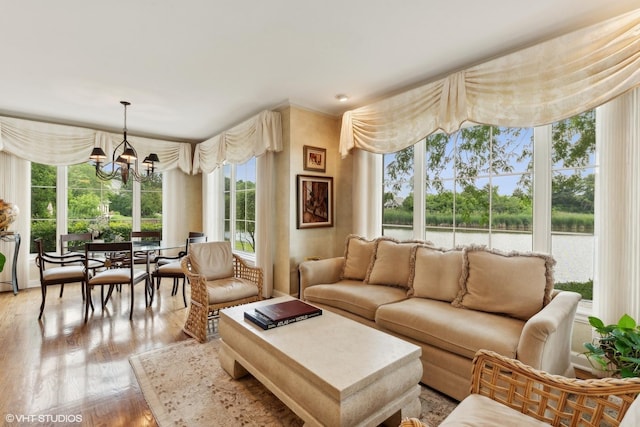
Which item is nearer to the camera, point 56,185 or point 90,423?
point 90,423

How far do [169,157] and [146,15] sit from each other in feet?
12.3

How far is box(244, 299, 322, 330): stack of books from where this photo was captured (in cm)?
197

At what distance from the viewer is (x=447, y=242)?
10.3ft

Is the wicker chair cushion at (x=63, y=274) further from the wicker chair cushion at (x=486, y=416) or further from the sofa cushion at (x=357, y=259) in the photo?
the wicker chair cushion at (x=486, y=416)

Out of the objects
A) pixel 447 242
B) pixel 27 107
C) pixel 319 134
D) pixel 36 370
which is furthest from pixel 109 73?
pixel 447 242

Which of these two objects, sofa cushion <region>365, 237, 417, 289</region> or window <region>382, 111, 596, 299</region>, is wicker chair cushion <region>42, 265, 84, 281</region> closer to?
sofa cushion <region>365, 237, 417, 289</region>

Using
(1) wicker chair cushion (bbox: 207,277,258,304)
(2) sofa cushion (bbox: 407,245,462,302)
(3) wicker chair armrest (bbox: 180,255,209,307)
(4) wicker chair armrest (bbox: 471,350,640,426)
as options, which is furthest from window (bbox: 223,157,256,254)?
(4) wicker chair armrest (bbox: 471,350,640,426)

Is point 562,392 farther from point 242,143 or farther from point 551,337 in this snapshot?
point 242,143

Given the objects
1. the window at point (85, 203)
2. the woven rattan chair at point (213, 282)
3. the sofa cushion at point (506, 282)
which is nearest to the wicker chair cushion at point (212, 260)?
the woven rattan chair at point (213, 282)

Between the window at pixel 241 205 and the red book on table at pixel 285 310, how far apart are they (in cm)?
268

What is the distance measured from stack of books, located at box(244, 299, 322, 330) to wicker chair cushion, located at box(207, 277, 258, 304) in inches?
32.6

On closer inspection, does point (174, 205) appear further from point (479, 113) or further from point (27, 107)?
point (479, 113)

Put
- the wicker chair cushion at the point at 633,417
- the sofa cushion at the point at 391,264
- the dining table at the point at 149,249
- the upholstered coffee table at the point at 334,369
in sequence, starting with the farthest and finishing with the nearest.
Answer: the dining table at the point at 149,249
the sofa cushion at the point at 391,264
the upholstered coffee table at the point at 334,369
the wicker chair cushion at the point at 633,417

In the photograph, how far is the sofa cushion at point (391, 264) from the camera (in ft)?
9.51
